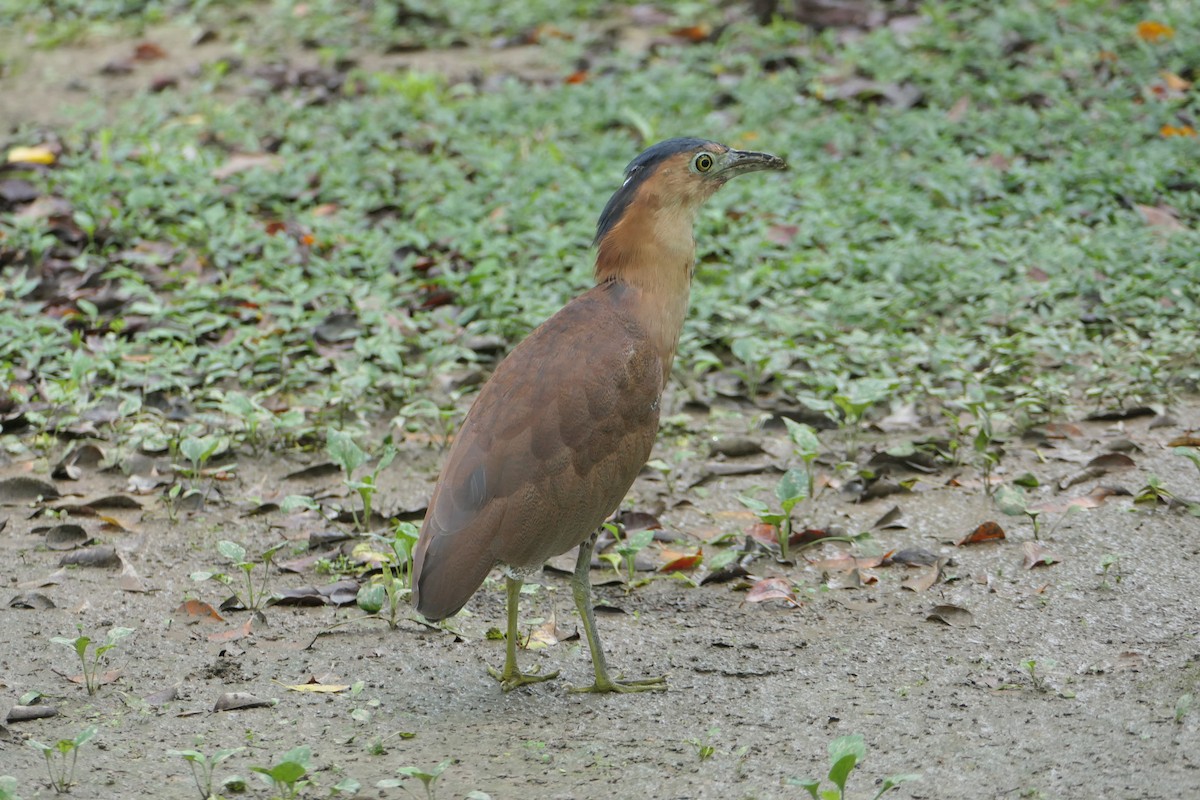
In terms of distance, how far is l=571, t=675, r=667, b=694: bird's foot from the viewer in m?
4.46

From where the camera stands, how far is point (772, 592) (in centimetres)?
504

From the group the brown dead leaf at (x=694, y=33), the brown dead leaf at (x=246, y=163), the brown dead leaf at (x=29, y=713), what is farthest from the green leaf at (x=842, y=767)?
the brown dead leaf at (x=694, y=33)

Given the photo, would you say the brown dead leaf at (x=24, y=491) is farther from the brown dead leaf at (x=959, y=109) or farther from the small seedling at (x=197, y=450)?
the brown dead leaf at (x=959, y=109)

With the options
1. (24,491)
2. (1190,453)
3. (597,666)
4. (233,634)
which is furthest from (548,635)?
(1190,453)

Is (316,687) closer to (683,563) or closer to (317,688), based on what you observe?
(317,688)

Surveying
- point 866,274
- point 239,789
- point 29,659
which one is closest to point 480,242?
point 866,274

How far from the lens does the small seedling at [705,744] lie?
12.8 feet

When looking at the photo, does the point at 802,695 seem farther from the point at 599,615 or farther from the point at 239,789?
the point at 239,789

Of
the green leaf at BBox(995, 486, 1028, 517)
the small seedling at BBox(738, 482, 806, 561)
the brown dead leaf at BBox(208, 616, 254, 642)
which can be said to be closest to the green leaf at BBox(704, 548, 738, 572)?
the small seedling at BBox(738, 482, 806, 561)

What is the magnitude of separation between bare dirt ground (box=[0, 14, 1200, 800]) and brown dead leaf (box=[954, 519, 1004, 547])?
33 millimetres

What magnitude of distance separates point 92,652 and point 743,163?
2908 mm

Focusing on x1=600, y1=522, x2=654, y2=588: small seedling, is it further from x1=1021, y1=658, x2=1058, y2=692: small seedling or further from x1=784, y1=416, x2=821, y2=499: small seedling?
x1=1021, y1=658, x2=1058, y2=692: small seedling

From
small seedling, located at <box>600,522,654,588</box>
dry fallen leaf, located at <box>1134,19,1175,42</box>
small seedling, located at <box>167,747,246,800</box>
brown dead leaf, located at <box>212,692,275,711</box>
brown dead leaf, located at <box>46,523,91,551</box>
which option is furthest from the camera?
dry fallen leaf, located at <box>1134,19,1175,42</box>

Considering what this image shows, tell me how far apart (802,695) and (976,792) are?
0.80 m
